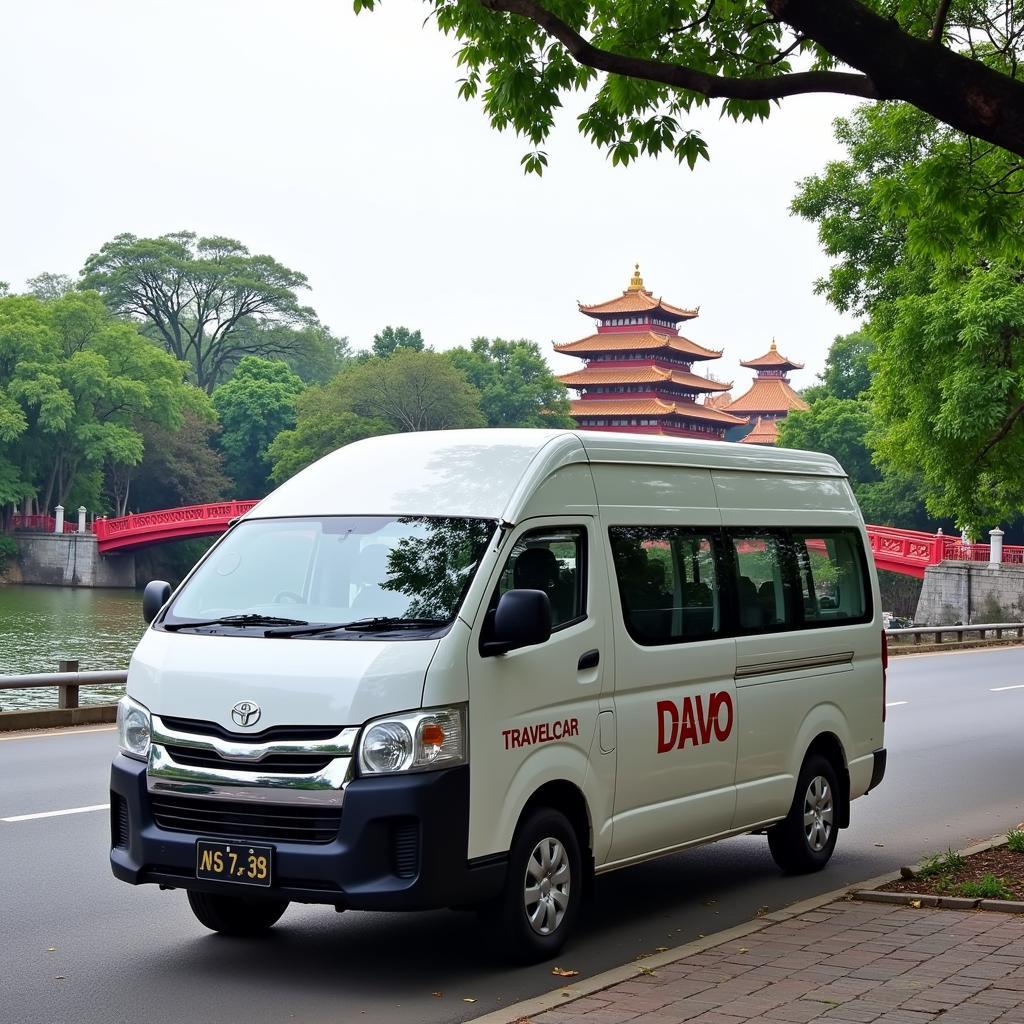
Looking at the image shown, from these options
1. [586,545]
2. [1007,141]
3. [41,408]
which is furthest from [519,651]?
[41,408]

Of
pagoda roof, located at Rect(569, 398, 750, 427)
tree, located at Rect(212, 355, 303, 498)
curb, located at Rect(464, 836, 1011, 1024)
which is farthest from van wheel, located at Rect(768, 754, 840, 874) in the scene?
pagoda roof, located at Rect(569, 398, 750, 427)

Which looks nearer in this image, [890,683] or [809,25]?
[809,25]

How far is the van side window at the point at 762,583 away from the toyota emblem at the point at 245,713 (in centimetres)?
296

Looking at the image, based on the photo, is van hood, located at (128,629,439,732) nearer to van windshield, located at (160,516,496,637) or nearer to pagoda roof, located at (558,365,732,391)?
van windshield, located at (160,516,496,637)

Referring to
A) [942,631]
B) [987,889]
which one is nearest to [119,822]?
[987,889]

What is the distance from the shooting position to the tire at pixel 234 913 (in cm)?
716

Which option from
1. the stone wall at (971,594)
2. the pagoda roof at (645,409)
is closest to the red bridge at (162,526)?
the stone wall at (971,594)

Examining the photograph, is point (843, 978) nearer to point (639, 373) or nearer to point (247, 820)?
point (247, 820)

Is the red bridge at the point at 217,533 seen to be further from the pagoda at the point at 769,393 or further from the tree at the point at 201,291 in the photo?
the pagoda at the point at 769,393

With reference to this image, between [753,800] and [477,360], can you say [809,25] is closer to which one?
[753,800]

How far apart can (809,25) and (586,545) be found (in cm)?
236

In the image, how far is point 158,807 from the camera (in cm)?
643

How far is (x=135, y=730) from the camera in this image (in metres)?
6.57

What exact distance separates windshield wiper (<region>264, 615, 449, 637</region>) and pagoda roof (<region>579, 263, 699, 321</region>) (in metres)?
93.9
